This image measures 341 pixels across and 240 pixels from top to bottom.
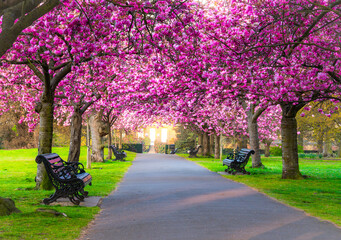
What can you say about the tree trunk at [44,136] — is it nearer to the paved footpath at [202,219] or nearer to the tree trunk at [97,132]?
the paved footpath at [202,219]

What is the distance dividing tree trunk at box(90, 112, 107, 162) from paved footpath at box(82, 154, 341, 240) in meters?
17.6

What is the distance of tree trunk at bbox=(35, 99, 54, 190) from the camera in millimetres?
13164

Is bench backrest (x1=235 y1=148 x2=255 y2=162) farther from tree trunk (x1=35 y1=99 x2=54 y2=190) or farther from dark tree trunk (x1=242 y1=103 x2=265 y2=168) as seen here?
tree trunk (x1=35 y1=99 x2=54 y2=190)

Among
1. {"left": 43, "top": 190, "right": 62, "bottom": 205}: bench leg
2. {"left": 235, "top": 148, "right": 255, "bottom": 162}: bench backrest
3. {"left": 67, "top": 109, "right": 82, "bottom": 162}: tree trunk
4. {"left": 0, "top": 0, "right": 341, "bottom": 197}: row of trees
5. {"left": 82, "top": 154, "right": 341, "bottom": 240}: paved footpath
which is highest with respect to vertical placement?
{"left": 0, "top": 0, "right": 341, "bottom": 197}: row of trees

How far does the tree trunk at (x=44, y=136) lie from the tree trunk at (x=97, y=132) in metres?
15.7

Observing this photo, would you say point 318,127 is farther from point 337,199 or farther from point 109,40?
point 109,40

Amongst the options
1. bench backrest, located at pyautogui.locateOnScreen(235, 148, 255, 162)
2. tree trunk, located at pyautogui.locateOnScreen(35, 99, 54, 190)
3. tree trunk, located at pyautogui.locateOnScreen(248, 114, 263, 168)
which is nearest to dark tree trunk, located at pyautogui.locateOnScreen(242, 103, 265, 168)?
tree trunk, located at pyautogui.locateOnScreen(248, 114, 263, 168)

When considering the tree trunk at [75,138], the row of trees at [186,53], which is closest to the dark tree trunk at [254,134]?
the row of trees at [186,53]

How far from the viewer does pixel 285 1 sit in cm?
1179

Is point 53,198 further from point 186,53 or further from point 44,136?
point 186,53

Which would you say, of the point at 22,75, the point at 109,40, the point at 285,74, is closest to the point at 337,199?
the point at 285,74

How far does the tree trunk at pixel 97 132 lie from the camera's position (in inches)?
1157

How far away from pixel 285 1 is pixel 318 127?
3207 cm

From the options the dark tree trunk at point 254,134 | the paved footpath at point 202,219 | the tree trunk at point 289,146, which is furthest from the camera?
the dark tree trunk at point 254,134
